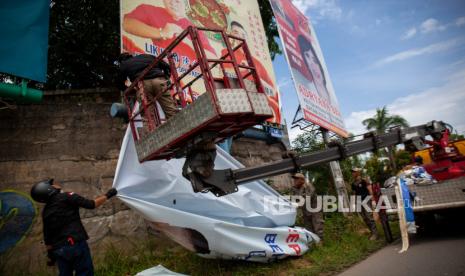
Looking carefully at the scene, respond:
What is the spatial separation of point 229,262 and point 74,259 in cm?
220

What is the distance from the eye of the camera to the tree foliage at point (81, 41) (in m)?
7.88

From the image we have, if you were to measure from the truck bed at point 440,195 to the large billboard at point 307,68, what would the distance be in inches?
130

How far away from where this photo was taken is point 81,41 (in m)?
7.94

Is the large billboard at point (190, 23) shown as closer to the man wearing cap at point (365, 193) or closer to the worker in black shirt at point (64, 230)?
the man wearing cap at point (365, 193)

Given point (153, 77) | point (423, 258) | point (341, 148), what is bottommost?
point (423, 258)

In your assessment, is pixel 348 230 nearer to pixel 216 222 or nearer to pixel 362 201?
pixel 362 201

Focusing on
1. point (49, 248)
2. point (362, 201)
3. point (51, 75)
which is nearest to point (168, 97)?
point (49, 248)

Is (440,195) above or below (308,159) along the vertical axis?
below

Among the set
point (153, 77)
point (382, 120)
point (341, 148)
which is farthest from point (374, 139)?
point (382, 120)

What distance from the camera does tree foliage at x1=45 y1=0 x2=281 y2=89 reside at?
788 cm

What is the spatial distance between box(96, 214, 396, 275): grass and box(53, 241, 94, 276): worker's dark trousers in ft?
4.09

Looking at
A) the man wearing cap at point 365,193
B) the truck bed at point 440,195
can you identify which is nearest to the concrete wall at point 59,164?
the man wearing cap at point 365,193

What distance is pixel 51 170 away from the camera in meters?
5.38

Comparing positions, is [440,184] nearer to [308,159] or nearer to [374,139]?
[374,139]
